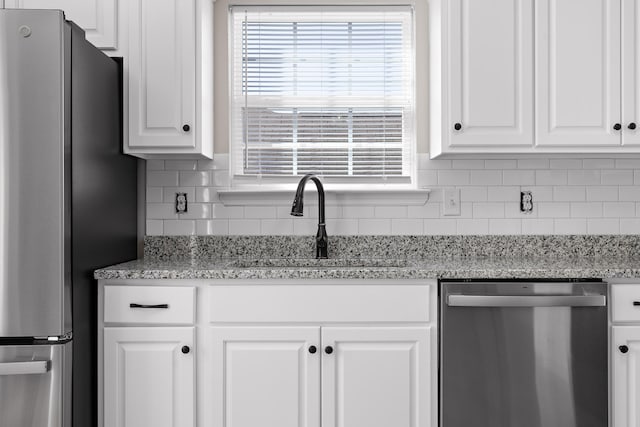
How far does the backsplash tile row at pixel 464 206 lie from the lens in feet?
8.30

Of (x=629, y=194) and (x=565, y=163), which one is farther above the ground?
(x=565, y=163)

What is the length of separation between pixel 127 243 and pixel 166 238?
212mm

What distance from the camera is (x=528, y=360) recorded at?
1.88 meters

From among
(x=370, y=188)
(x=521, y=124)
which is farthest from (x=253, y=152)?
(x=521, y=124)

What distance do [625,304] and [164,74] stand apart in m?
2.05

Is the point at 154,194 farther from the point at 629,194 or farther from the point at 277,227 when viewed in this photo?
the point at 629,194

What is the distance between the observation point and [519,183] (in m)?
2.53

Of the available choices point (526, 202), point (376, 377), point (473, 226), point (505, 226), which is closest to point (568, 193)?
point (526, 202)

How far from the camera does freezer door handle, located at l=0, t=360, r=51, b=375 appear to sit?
5.53 ft

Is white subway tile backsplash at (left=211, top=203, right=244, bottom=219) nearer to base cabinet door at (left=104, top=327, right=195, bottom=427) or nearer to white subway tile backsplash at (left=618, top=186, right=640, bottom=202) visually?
base cabinet door at (left=104, top=327, right=195, bottom=427)

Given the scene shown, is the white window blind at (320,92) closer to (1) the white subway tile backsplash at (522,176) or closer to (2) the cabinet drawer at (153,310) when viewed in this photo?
(1) the white subway tile backsplash at (522,176)

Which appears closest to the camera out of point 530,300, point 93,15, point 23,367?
point 23,367

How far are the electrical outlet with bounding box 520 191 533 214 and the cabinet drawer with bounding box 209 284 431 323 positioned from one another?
0.90 metres

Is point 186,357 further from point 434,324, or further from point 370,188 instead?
point 370,188
